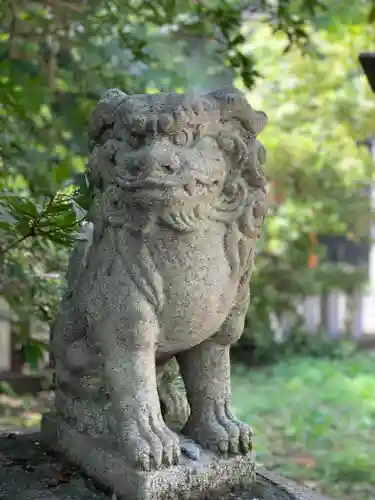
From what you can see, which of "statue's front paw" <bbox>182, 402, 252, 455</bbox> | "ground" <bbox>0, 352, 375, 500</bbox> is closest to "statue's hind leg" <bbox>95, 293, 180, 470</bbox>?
"statue's front paw" <bbox>182, 402, 252, 455</bbox>

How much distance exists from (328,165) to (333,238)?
1.84 meters

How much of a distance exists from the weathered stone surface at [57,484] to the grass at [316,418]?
1491 millimetres

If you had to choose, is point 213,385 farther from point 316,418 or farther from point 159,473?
point 316,418

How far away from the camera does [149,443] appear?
4.40 feet

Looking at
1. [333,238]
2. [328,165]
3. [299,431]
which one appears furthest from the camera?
[333,238]

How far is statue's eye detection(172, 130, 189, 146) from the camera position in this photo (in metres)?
1.33

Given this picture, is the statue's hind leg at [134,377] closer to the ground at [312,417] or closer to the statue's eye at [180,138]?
the statue's eye at [180,138]

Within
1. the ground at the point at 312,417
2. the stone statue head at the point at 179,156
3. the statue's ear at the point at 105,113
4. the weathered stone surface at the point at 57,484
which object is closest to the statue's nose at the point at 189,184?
A: the stone statue head at the point at 179,156

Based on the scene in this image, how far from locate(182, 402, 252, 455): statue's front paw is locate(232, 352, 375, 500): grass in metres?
1.60

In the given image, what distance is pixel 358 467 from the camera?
123 inches

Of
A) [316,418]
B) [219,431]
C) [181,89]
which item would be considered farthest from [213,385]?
[316,418]

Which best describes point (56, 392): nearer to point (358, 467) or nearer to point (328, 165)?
point (358, 467)

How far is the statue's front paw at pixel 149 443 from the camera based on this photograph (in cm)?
133

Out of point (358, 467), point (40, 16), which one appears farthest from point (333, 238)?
point (40, 16)
